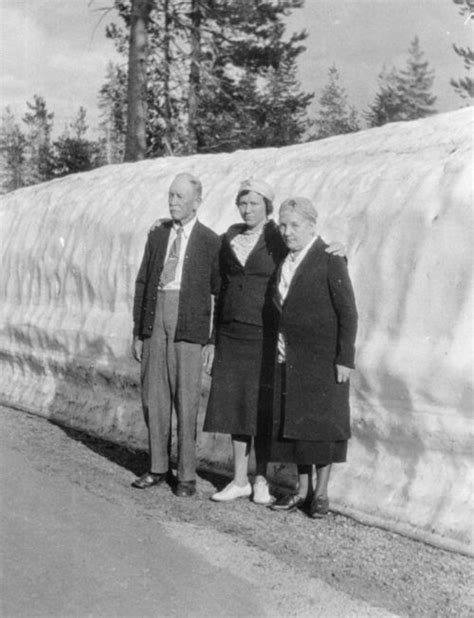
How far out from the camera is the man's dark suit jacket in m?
5.68

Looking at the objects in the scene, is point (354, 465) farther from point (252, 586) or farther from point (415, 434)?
point (252, 586)

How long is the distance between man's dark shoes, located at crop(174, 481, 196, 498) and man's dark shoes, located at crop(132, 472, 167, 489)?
0.23m

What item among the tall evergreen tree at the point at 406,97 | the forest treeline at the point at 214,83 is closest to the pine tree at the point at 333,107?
the tall evergreen tree at the point at 406,97

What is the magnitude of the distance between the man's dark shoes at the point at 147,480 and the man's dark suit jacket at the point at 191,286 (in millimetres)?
853

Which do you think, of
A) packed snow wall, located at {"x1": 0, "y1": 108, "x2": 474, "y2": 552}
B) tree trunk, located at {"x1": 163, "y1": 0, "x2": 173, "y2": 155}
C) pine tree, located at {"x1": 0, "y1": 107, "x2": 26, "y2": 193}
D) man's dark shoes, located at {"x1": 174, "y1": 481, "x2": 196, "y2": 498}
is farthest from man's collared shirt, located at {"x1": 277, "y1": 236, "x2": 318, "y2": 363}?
pine tree, located at {"x1": 0, "y1": 107, "x2": 26, "y2": 193}

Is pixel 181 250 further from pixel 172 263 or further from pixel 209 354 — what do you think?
pixel 209 354

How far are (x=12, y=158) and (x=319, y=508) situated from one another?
77.6 metres

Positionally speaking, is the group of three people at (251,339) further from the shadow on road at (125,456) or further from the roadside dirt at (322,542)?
the shadow on road at (125,456)

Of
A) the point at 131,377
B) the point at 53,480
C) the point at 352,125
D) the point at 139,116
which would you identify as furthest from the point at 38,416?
the point at 352,125

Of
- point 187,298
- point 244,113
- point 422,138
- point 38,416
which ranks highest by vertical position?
point 244,113

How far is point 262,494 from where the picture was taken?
5.39 metres

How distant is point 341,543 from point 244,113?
20627 mm

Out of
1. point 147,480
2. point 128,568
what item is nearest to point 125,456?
point 147,480

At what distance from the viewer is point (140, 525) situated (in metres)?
4.86
